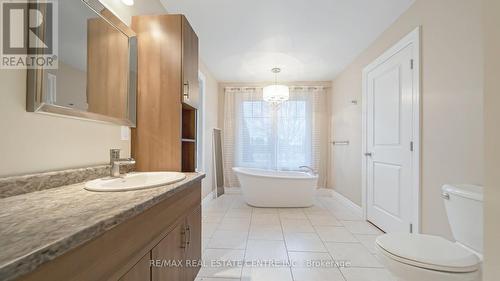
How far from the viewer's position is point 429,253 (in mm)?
1249

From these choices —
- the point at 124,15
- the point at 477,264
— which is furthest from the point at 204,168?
the point at 477,264

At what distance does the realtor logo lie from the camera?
0.92 m

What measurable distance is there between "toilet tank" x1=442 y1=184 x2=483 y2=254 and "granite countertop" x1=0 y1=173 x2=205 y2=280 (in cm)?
167

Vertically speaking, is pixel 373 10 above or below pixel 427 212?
above

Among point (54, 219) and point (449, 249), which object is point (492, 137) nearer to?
point (449, 249)

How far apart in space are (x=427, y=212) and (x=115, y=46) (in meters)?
2.87

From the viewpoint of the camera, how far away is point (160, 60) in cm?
179

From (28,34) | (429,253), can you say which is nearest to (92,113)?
(28,34)

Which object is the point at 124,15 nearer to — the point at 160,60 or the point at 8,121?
the point at 160,60

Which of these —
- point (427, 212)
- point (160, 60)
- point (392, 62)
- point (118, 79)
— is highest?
point (392, 62)

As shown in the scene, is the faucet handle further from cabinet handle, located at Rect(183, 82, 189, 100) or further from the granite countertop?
cabinet handle, located at Rect(183, 82, 189, 100)

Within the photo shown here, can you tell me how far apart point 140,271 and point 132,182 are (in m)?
0.65

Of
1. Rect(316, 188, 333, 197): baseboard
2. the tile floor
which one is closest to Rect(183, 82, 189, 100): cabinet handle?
the tile floor

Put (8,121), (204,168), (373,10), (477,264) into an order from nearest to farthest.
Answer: (8,121)
(477,264)
(373,10)
(204,168)
